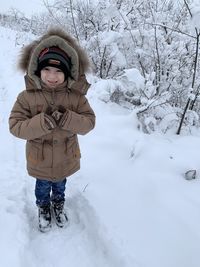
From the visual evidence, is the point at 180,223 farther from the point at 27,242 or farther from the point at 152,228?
the point at 27,242

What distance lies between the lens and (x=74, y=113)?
7.96ft

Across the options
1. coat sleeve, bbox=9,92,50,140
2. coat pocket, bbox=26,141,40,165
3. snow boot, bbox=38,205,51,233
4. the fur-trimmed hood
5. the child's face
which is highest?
the fur-trimmed hood

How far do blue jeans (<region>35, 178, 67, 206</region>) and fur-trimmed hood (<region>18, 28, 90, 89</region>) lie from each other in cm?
89

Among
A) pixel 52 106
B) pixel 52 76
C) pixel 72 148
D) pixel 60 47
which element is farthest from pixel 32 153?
pixel 60 47

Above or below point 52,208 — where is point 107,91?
above

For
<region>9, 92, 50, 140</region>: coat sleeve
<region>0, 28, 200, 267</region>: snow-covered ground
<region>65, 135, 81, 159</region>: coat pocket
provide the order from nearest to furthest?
<region>9, 92, 50, 140</region>: coat sleeve → <region>0, 28, 200, 267</region>: snow-covered ground → <region>65, 135, 81, 159</region>: coat pocket

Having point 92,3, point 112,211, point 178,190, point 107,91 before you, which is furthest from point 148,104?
point 92,3

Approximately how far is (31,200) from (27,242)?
61 cm

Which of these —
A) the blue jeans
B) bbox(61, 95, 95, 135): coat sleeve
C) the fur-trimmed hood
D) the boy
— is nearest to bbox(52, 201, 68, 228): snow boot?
the blue jeans

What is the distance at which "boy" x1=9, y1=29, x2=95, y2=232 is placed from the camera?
92.9 inches

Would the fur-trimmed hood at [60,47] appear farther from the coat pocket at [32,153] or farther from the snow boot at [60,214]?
the snow boot at [60,214]

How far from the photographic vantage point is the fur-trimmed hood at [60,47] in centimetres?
236

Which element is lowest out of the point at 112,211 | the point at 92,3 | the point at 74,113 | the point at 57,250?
the point at 57,250

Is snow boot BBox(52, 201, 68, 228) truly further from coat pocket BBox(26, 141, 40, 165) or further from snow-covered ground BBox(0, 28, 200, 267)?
coat pocket BBox(26, 141, 40, 165)
